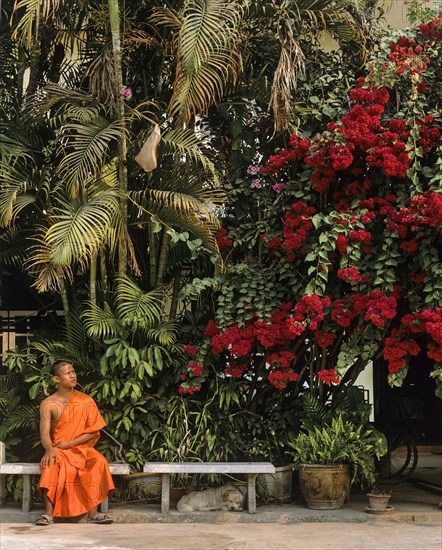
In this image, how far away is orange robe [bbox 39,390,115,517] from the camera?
905cm

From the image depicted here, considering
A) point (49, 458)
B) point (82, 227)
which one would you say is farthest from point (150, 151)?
point (49, 458)

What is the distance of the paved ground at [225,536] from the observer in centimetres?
808

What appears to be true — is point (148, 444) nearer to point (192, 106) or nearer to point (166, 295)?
point (166, 295)

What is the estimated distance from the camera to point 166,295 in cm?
1016

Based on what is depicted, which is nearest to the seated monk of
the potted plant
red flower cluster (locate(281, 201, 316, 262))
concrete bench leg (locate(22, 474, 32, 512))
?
concrete bench leg (locate(22, 474, 32, 512))

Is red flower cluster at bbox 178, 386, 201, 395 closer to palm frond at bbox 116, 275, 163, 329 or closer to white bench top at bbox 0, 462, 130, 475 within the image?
palm frond at bbox 116, 275, 163, 329

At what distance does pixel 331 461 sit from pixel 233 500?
3.23 feet

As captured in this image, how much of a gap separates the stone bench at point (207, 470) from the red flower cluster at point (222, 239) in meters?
Result: 2.16

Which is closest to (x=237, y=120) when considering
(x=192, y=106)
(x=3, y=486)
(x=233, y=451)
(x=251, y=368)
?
(x=192, y=106)

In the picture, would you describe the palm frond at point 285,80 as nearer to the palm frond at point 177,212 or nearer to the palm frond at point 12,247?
the palm frond at point 177,212

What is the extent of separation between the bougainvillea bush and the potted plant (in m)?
0.54

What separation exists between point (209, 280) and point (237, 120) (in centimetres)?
175

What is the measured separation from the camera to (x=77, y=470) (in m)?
9.12

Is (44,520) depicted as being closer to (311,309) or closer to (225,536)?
(225,536)
